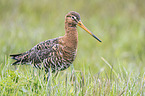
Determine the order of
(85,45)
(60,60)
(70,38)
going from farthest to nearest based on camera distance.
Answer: (85,45) → (70,38) → (60,60)

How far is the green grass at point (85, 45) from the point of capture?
3.59m

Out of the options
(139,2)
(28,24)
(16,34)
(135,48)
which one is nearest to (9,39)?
(16,34)

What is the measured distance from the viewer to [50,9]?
33.4 feet

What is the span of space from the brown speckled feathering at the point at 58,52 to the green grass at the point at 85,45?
0.16 m

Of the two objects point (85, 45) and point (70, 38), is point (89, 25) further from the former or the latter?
point (70, 38)

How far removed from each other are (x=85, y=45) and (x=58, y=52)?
3.82m

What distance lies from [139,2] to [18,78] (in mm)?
8025

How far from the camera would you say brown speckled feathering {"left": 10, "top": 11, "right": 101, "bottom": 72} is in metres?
4.54

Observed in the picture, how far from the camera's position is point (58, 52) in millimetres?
4582

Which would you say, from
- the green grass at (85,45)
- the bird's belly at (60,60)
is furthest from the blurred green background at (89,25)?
the bird's belly at (60,60)

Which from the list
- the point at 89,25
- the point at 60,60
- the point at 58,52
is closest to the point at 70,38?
the point at 58,52

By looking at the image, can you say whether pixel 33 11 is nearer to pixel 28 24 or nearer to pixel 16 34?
pixel 28 24

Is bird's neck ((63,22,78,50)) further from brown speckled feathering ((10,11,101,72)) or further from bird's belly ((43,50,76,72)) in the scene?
bird's belly ((43,50,76,72))

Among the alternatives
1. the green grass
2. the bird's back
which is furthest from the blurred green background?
the bird's back
